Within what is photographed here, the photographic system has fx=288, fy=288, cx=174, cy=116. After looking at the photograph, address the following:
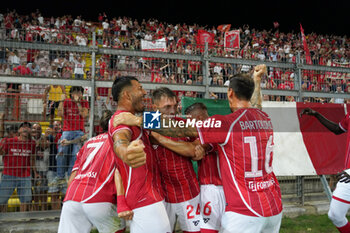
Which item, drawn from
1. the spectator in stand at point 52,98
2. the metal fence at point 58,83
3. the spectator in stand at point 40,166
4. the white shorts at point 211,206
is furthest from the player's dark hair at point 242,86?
the spectator in stand at point 40,166

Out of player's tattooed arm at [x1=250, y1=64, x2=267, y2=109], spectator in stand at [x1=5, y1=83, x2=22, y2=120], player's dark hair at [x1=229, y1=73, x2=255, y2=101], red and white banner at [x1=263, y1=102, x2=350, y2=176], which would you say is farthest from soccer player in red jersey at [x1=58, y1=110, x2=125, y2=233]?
red and white banner at [x1=263, y1=102, x2=350, y2=176]

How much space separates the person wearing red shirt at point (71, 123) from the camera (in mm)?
5605

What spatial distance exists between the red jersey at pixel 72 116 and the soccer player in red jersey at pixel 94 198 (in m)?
2.26

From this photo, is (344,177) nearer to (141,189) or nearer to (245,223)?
(245,223)

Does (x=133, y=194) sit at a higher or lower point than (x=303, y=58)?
lower

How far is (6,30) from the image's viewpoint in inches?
230

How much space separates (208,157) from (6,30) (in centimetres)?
498

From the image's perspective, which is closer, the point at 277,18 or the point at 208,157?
the point at 208,157

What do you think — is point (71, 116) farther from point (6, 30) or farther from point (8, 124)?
point (6, 30)

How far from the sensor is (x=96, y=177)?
349cm

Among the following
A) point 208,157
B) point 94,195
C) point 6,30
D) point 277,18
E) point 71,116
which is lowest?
point 94,195

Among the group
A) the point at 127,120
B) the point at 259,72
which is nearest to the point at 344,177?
the point at 259,72

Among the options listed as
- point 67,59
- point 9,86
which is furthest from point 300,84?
point 9,86

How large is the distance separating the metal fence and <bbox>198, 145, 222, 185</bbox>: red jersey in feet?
8.05
